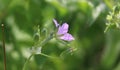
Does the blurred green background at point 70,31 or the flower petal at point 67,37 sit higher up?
the flower petal at point 67,37

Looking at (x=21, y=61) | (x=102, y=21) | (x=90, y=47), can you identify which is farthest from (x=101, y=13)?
(x=21, y=61)

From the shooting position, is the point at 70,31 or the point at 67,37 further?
the point at 70,31

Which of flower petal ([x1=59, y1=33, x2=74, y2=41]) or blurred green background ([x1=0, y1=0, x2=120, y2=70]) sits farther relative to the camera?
blurred green background ([x1=0, y1=0, x2=120, y2=70])

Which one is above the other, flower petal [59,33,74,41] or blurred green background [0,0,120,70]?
flower petal [59,33,74,41]

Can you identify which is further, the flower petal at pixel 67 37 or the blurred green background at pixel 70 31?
the blurred green background at pixel 70 31

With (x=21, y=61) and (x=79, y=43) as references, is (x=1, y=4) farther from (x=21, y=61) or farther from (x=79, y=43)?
(x=79, y=43)

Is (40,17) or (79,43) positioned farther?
(79,43)

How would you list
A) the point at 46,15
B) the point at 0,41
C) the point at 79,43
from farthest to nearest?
the point at 79,43, the point at 46,15, the point at 0,41

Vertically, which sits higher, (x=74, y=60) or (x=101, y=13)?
(x=101, y=13)
